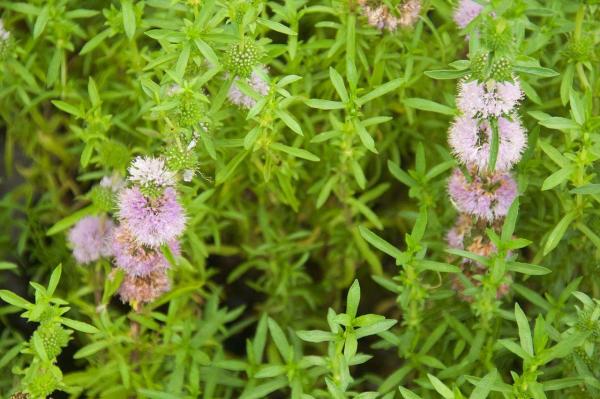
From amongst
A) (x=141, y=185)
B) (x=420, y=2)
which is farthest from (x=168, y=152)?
(x=420, y=2)

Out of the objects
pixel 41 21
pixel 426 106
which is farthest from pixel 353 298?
pixel 41 21

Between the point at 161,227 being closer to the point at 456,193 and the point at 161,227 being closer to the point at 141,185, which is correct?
the point at 141,185

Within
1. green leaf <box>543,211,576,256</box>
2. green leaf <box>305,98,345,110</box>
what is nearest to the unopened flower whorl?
green leaf <box>305,98,345,110</box>

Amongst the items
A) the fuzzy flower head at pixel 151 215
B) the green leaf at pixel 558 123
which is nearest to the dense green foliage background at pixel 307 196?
the green leaf at pixel 558 123

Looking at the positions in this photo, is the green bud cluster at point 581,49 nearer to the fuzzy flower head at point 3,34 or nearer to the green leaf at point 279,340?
the green leaf at point 279,340

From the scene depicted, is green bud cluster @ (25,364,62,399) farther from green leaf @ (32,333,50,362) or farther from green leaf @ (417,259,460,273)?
green leaf @ (417,259,460,273)

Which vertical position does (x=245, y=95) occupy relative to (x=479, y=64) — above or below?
below

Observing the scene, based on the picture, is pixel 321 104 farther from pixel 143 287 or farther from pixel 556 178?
pixel 143 287
